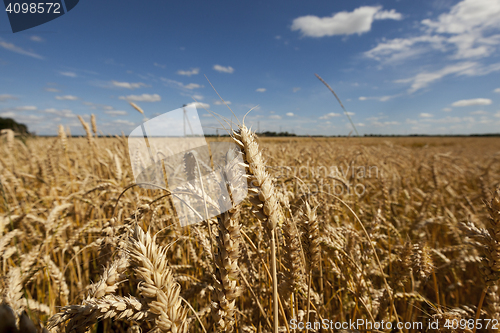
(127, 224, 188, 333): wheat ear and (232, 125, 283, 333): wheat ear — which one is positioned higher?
(232, 125, 283, 333): wheat ear

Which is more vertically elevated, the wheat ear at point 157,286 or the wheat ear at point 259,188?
the wheat ear at point 259,188

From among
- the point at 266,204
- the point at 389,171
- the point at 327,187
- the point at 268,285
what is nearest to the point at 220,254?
the point at 266,204

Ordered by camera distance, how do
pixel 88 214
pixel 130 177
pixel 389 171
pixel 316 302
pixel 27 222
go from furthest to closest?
pixel 389 171 < pixel 130 177 < pixel 88 214 < pixel 27 222 < pixel 316 302

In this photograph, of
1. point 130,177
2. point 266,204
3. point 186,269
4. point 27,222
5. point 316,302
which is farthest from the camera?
point 130,177

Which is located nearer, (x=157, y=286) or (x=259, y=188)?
(x=157, y=286)

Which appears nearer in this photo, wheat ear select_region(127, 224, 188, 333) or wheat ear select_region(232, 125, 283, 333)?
wheat ear select_region(127, 224, 188, 333)

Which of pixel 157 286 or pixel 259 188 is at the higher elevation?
pixel 259 188

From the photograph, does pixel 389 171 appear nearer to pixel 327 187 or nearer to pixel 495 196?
pixel 327 187

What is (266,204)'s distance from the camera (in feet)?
2.58

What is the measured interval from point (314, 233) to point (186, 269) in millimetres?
1386

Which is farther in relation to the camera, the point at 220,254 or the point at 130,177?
the point at 130,177

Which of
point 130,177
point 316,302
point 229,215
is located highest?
point 229,215

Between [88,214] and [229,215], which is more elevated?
[229,215]

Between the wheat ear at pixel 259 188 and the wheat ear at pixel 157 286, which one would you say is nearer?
the wheat ear at pixel 157 286
